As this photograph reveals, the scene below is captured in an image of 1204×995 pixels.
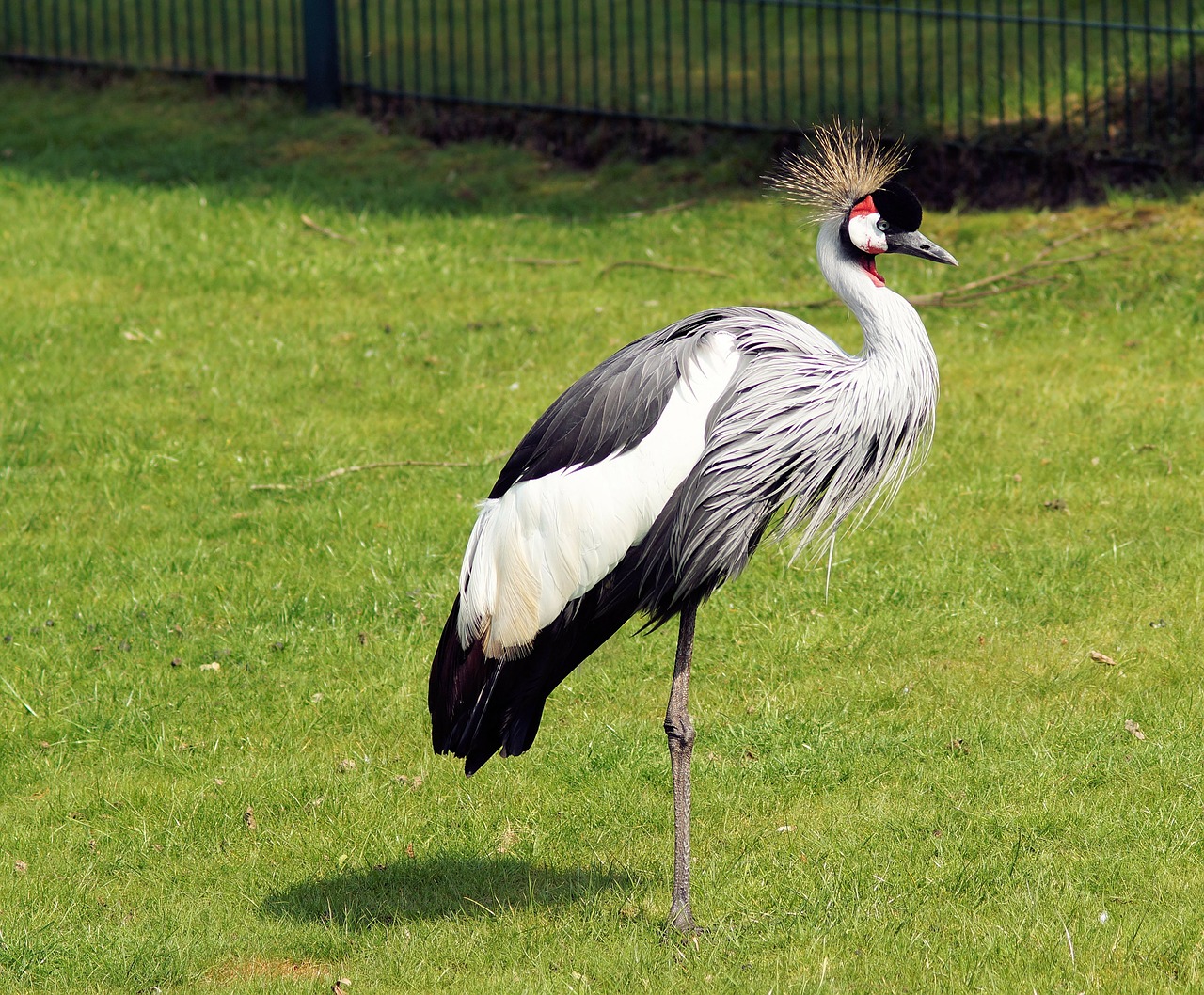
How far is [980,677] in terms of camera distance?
5.80 metres

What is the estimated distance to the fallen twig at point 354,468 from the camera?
7.54m

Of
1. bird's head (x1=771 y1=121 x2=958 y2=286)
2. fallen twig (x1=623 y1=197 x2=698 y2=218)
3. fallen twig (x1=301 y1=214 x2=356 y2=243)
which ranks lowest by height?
fallen twig (x1=301 y1=214 x2=356 y2=243)

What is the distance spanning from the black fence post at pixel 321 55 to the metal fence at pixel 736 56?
18 mm

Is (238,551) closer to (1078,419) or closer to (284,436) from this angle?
(284,436)

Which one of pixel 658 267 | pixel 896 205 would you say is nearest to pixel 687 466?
pixel 896 205

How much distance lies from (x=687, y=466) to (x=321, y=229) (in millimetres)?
7531

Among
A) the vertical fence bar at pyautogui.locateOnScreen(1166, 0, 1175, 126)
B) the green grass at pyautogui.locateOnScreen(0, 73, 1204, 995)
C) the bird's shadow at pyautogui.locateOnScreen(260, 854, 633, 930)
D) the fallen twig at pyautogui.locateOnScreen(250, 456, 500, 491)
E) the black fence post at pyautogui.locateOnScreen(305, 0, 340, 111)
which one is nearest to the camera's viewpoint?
the green grass at pyautogui.locateOnScreen(0, 73, 1204, 995)

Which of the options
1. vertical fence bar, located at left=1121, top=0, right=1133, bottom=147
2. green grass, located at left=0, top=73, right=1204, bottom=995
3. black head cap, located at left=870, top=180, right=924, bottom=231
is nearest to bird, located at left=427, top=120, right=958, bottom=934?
black head cap, located at left=870, top=180, right=924, bottom=231

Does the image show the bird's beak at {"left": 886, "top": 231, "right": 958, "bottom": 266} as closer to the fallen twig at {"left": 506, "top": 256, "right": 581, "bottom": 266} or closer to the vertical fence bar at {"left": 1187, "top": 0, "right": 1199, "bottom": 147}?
the fallen twig at {"left": 506, "top": 256, "right": 581, "bottom": 266}

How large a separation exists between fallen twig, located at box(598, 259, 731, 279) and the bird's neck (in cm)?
578

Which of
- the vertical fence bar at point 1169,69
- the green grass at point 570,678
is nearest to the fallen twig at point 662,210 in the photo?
the green grass at point 570,678

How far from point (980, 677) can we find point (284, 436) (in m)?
3.95

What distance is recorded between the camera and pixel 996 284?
963 centimetres

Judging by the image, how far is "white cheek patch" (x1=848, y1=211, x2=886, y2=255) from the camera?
434 cm
